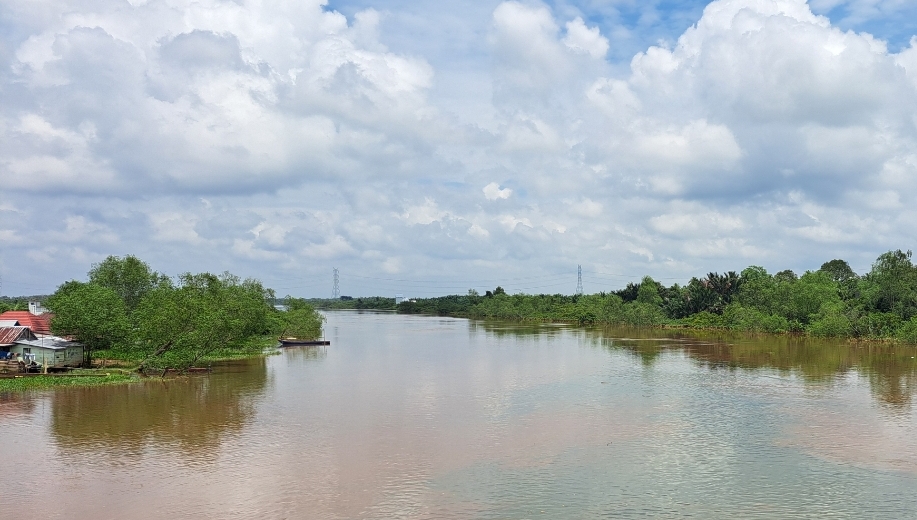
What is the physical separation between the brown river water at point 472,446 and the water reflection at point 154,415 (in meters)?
0.12

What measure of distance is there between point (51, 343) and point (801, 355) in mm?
49103

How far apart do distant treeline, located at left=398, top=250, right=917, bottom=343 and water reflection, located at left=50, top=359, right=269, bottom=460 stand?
5221cm

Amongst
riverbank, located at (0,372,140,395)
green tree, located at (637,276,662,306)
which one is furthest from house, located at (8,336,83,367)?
green tree, located at (637,276,662,306)

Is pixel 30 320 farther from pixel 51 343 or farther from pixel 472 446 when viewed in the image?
pixel 472 446

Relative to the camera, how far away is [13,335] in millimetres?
38562

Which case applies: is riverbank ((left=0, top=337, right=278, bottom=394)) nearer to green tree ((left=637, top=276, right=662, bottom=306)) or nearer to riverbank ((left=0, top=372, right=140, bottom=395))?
riverbank ((left=0, top=372, right=140, bottom=395))

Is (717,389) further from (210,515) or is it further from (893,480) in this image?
(210,515)

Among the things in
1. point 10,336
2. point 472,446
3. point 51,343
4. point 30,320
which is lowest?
point 472,446

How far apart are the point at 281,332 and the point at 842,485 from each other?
64.5m

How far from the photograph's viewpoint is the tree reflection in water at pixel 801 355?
120ft

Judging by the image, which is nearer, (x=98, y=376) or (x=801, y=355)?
(x=98, y=376)

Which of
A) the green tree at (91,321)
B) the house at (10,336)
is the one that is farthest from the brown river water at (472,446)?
the house at (10,336)

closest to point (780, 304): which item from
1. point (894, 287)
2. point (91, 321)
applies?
point (894, 287)

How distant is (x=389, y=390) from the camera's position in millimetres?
34594
